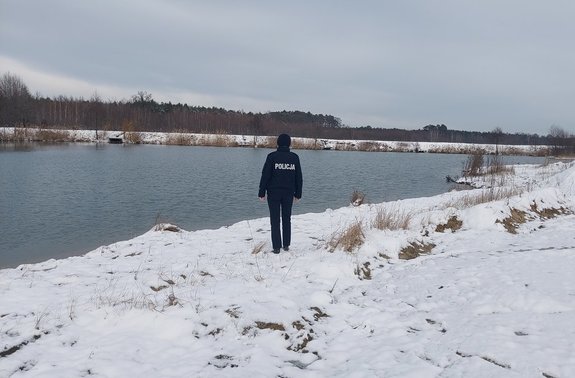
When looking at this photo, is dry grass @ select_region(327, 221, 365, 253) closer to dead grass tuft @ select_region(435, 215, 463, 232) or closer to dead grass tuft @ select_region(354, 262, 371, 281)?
dead grass tuft @ select_region(354, 262, 371, 281)

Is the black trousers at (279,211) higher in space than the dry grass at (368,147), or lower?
lower

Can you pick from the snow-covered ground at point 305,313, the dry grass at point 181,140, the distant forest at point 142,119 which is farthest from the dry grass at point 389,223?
the dry grass at point 181,140

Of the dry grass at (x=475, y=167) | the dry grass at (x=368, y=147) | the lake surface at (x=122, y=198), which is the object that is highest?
the dry grass at (x=368, y=147)

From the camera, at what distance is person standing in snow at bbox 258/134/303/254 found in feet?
Result: 23.7

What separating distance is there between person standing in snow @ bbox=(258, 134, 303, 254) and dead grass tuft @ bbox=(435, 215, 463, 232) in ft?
12.0

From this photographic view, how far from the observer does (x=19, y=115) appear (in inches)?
2680

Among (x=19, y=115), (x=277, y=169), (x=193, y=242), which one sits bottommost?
(x=193, y=242)

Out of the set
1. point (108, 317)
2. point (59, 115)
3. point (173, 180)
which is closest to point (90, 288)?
point (108, 317)

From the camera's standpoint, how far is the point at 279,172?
7254 millimetres

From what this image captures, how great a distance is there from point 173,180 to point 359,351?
22025 mm

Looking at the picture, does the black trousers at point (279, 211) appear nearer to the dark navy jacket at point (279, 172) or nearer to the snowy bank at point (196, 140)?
the dark navy jacket at point (279, 172)

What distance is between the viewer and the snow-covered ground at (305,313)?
351cm

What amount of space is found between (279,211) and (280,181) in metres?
0.57

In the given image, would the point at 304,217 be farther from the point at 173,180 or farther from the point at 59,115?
the point at 59,115
